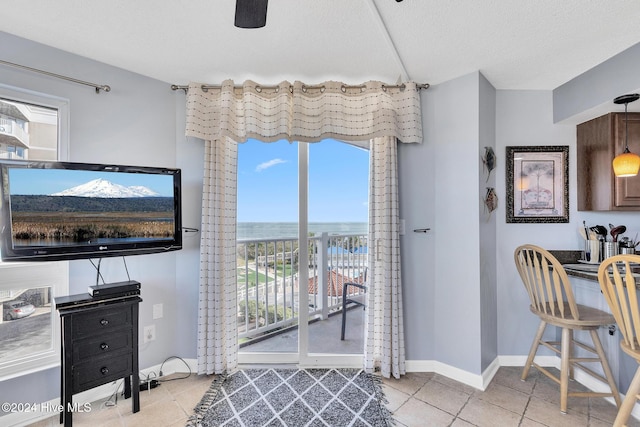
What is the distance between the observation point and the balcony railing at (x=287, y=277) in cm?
255

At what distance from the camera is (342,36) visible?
1.81 meters

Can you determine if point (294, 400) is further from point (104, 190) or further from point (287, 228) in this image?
point (104, 190)

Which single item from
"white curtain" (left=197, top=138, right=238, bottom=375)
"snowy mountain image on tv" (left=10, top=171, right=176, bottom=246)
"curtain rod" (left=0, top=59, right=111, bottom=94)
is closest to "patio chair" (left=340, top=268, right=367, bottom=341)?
"white curtain" (left=197, top=138, right=238, bottom=375)

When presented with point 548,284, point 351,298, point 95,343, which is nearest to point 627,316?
point 548,284

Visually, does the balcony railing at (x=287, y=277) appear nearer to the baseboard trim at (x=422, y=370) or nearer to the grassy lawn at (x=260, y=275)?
the grassy lawn at (x=260, y=275)

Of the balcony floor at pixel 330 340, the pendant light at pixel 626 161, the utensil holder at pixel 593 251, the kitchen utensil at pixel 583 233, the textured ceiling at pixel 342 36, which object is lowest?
the balcony floor at pixel 330 340

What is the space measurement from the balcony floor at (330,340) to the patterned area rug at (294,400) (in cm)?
17

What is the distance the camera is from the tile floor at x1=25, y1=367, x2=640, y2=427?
6.02 ft

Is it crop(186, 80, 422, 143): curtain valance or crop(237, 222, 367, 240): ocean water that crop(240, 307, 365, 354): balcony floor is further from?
crop(186, 80, 422, 143): curtain valance

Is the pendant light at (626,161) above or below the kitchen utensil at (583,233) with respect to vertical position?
above

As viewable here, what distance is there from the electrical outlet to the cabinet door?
3.74 metres

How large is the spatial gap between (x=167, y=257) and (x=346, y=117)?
1.85 m

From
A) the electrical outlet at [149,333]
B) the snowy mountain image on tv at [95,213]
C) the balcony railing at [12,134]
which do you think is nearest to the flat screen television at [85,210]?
the snowy mountain image on tv at [95,213]

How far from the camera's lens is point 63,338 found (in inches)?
67.0
